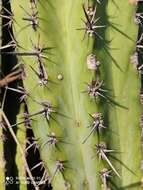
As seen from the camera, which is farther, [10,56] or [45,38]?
[10,56]

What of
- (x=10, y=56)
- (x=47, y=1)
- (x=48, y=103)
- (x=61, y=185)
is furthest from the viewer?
(x=10, y=56)

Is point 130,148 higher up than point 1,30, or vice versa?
point 1,30

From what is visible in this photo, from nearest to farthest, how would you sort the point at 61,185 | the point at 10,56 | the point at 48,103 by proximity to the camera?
the point at 48,103 < the point at 61,185 < the point at 10,56

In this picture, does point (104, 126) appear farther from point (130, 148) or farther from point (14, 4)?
point (14, 4)

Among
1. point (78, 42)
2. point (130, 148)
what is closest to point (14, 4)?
point (78, 42)

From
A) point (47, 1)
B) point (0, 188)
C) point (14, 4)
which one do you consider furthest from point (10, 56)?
point (0, 188)

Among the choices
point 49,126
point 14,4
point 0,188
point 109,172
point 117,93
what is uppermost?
point 14,4
